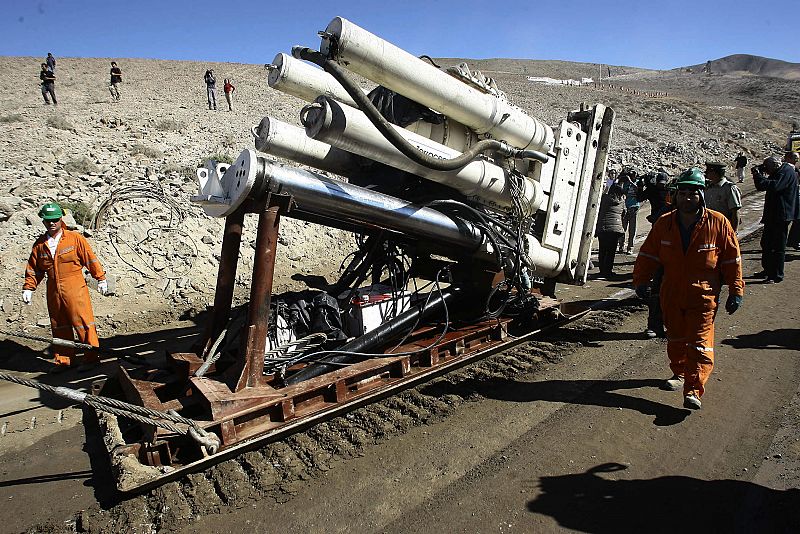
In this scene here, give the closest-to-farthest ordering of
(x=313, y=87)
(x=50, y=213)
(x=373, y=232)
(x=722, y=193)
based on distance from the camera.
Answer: (x=313, y=87)
(x=373, y=232)
(x=50, y=213)
(x=722, y=193)

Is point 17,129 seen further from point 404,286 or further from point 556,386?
point 556,386

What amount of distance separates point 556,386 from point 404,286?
1.82m

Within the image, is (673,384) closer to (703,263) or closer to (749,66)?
(703,263)

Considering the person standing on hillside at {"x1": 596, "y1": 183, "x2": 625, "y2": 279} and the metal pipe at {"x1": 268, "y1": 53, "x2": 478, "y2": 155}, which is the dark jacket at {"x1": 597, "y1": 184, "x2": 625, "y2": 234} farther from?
the metal pipe at {"x1": 268, "y1": 53, "x2": 478, "y2": 155}

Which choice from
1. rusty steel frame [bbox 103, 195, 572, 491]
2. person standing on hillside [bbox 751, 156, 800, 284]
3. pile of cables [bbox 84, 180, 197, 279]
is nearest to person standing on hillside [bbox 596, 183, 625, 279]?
person standing on hillside [bbox 751, 156, 800, 284]

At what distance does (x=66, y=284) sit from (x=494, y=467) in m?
4.90

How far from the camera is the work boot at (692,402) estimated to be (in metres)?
4.39

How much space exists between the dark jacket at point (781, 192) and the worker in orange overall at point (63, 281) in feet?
28.9

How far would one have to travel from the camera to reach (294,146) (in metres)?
4.51

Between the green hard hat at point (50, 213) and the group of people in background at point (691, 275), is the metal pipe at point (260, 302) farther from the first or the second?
the group of people in background at point (691, 275)

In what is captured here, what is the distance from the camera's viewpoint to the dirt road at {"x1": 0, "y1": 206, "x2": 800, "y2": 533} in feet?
10.6

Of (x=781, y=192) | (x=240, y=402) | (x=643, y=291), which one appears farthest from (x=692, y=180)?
(x=781, y=192)

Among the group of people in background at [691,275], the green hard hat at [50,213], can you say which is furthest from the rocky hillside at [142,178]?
the group of people in background at [691,275]

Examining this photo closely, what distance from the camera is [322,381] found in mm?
4379
